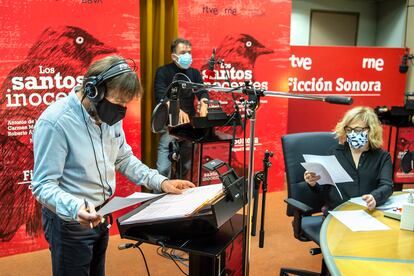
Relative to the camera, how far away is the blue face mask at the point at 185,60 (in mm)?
3357

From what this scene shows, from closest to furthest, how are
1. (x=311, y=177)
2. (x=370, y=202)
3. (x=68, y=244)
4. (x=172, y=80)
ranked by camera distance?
(x=68, y=244) → (x=370, y=202) → (x=311, y=177) → (x=172, y=80)

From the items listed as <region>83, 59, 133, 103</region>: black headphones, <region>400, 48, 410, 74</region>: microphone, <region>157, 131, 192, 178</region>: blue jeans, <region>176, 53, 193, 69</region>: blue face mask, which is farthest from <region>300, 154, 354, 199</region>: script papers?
<region>400, 48, 410, 74</region>: microphone

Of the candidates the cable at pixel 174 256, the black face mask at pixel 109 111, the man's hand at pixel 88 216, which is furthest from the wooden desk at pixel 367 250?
the cable at pixel 174 256

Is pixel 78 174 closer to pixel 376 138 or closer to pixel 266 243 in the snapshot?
pixel 376 138

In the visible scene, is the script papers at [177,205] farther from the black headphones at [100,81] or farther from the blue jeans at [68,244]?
the black headphones at [100,81]

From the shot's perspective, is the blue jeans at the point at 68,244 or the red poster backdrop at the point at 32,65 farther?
the red poster backdrop at the point at 32,65

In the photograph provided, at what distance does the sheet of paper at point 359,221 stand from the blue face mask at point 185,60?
6.25ft

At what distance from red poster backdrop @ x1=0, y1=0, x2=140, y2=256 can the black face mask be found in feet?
5.16

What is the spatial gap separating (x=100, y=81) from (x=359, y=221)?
1.30m

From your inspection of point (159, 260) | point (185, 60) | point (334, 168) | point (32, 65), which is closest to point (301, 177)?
point (334, 168)

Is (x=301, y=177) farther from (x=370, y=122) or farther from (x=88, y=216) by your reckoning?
(x=88, y=216)

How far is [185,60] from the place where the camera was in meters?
3.37

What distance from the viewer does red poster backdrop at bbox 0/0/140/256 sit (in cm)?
272

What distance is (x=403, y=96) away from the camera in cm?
507
